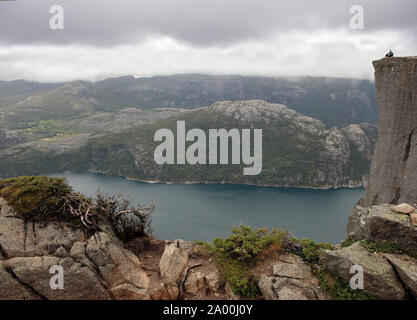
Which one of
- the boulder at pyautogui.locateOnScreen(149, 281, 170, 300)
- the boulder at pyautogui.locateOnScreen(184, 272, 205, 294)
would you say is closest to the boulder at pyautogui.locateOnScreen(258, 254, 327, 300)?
the boulder at pyautogui.locateOnScreen(184, 272, 205, 294)

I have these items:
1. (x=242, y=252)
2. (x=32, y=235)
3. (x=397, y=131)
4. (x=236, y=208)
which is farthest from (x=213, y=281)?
(x=236, y=208)

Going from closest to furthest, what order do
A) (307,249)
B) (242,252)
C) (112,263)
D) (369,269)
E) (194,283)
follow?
(369,269), (112,263), (194,283), (242,252), (307,249)

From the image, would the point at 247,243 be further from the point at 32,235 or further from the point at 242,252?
the point at 32,235

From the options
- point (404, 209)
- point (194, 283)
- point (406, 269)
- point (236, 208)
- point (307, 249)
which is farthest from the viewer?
point (236, 208)

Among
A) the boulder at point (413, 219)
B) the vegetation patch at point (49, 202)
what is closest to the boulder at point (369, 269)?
the boulder at point (413, 219)

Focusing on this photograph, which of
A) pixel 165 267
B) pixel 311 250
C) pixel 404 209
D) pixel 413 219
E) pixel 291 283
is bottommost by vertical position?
pixel 165 267

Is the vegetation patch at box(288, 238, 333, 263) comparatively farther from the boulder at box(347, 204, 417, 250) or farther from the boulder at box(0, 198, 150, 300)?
the boulder at box(0, 198, 150, 300)
